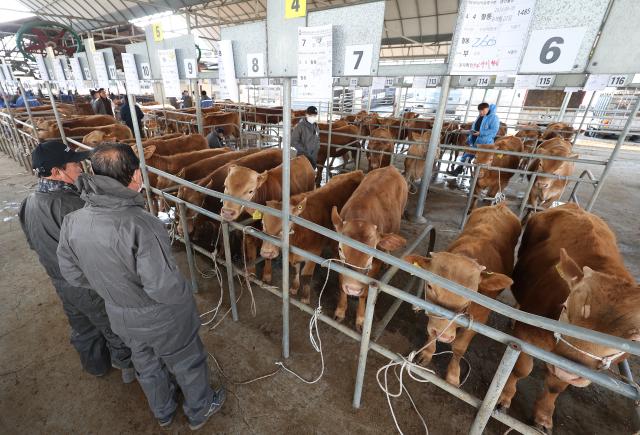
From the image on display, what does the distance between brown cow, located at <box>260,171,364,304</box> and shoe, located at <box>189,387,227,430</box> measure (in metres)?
1.37

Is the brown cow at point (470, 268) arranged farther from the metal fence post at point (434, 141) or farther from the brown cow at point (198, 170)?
the brown cow at point (198, 170)

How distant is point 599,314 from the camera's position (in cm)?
171

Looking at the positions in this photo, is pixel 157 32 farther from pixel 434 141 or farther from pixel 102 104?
pixel 102 104

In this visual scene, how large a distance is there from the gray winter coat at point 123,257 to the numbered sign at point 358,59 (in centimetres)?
271

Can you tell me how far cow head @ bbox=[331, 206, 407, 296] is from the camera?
104 inches

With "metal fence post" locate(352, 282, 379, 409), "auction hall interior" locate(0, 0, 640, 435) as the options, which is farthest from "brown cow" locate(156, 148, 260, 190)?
"metal fence post" locate(352, 282, 379, 409)

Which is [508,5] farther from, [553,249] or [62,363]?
[62,363]

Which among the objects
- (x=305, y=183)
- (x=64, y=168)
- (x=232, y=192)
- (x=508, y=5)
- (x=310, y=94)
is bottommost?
(x=305, y=183)

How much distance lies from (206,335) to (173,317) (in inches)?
60.2

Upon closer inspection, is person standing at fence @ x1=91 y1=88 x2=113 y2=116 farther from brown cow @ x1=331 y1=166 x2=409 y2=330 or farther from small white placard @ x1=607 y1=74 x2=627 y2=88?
small white placard @ x1=607 y1=74 x2=627 y2=88

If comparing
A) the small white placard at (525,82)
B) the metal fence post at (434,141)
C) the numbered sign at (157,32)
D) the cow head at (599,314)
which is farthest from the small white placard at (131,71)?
the small white placard at (525,82)

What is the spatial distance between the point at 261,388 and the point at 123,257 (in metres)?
1.84

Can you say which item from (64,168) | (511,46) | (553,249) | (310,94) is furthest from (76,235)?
(511,46)

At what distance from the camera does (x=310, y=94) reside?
2.30m
